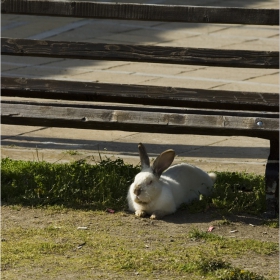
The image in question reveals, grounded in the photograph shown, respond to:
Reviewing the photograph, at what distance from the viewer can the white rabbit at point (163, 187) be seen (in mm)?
5832

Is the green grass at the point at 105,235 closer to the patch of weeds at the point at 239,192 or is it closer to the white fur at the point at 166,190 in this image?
the patch of weeds at the point at 239,192

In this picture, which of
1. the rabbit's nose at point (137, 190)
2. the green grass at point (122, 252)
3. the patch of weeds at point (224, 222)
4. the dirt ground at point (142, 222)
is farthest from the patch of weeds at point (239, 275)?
the rabbit's nose at point (137, 190)

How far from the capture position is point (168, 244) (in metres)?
5.22

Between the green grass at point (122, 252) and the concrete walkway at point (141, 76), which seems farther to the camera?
the concrete walkway at point (141, 76)

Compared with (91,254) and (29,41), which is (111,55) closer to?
(29,41)

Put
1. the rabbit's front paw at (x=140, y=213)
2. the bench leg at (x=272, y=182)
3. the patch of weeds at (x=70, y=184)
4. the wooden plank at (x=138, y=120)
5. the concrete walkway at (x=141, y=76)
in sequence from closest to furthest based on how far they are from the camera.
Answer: the wooden plank at (x=138, y=120), the bench leg at (x=272, y=182), the rabbit's front paw at (x=140, y=213), the patch of weeds at (x=70, y=184), the concrete walkway at (x=141, y=76)

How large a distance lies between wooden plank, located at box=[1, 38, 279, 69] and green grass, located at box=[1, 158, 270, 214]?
972 mm

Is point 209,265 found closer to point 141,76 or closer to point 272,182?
point 272,182

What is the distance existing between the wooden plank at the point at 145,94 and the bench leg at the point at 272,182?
0.38 m

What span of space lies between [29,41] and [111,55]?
27.1 inches

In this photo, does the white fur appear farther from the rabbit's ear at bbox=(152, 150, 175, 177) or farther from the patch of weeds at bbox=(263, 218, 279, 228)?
the patch of weeds at bbox=(263, 218, 279, 228)

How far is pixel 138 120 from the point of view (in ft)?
18.7

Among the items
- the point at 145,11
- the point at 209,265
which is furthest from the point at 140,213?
the point at 145,11

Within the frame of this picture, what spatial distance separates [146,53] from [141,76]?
488cm
